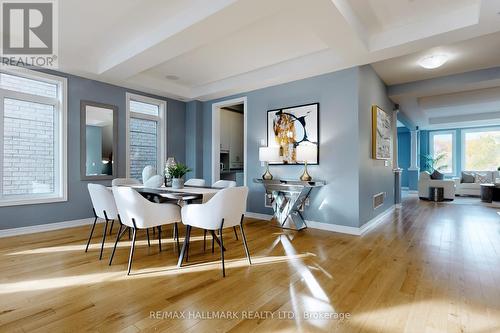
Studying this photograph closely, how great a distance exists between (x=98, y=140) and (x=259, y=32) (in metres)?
3.33

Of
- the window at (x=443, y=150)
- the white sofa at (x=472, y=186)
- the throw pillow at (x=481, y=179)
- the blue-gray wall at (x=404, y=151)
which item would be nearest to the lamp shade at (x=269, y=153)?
the white sofa at (x=472, y=186)

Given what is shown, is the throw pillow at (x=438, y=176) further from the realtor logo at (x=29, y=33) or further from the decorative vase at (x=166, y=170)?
the realtor logo at (x=29, y=33)

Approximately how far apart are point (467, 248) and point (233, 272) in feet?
9.48

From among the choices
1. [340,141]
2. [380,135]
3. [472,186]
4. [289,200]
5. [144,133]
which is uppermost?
[144,133]

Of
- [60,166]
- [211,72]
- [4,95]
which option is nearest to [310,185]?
[211,72]

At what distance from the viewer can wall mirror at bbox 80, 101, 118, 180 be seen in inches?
176

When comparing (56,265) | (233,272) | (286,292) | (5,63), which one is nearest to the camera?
(286,292)

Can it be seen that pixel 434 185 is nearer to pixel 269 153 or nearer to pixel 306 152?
pixel 306 152

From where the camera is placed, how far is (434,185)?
7.80 meters

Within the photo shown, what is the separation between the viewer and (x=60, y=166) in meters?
4.25

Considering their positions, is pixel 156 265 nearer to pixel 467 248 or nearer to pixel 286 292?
pixel 286 292

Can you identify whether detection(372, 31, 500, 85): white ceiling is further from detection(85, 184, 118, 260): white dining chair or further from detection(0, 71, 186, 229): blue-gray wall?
detection(0, 71, 186, 229): blue-gray wall

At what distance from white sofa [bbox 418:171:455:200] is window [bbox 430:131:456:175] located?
125 inches

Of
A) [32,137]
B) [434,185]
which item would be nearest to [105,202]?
[32,137]
